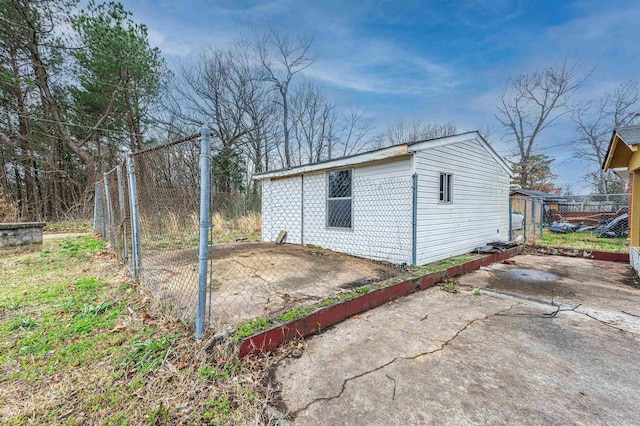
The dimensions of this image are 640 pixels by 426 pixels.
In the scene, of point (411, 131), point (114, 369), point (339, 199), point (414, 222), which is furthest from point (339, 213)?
point (411, 131)

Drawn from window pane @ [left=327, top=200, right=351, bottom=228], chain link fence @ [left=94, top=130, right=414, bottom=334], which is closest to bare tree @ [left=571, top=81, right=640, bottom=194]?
chain link fence @ [left=94, top=130, right=414, bottom=334]

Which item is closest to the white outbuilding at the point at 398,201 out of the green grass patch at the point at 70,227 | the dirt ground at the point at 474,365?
the dirt ground at the point at 474,365

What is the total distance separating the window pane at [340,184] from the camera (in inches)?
237

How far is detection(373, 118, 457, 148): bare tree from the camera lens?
19391mm

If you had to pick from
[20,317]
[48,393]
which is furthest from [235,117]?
[48,393]

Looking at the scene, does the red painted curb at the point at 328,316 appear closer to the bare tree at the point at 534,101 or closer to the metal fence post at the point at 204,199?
the metal fence post at the point at 204,199

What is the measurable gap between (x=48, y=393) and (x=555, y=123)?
85.1 ft

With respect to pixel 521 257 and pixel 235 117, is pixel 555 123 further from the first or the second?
pixel 235 117

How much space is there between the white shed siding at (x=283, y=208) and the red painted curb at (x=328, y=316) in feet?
12.3

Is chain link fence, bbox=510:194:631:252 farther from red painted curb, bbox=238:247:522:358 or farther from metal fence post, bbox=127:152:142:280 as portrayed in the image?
metal fence post, bbox=127:152:142:280

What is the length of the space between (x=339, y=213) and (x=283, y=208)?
78.0 inches

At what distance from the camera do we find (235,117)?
1591cm

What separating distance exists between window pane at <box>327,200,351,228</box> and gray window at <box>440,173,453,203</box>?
2030 mm

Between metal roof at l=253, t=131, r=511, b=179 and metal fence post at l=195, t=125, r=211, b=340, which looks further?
metal roof at l=253, t=131, r=511, b=179
